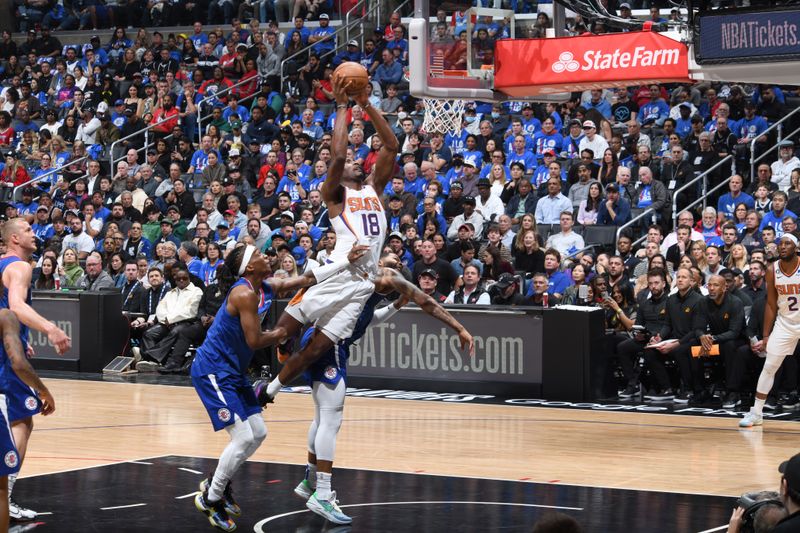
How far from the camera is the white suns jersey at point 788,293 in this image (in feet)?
39.9

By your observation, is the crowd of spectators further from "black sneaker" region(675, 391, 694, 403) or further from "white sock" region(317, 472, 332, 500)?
"white sock" region(317, 472, 332, 500)

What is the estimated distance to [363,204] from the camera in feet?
28.7

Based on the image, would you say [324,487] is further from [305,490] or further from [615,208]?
[615,208]

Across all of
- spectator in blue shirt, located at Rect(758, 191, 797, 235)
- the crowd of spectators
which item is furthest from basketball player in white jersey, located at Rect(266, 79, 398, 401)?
spectator in blue shirt, located at Rect(758, 191, 797, 235)

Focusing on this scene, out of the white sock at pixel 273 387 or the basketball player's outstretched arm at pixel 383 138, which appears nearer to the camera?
the basketball player's outstretched arm at pixel 383 138

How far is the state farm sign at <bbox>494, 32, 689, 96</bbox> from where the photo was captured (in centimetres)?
1173

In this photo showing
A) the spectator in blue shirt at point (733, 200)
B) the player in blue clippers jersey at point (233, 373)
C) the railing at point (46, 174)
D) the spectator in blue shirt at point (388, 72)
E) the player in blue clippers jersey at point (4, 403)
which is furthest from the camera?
the railing at point (46, 174)

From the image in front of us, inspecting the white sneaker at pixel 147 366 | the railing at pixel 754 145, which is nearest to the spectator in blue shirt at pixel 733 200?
the railing at pixel 754 145

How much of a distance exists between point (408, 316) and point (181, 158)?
9.53 metres

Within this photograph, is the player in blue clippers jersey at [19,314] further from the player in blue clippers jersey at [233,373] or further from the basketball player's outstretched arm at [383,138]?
the basketball player's outstretched arm at [383,138]

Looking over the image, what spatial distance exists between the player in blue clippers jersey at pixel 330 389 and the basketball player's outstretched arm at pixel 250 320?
62 centimetres

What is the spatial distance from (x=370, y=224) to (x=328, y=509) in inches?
74.9

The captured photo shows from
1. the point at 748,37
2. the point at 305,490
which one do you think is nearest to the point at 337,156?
the point at 305,490

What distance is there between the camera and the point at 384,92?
22906mm
